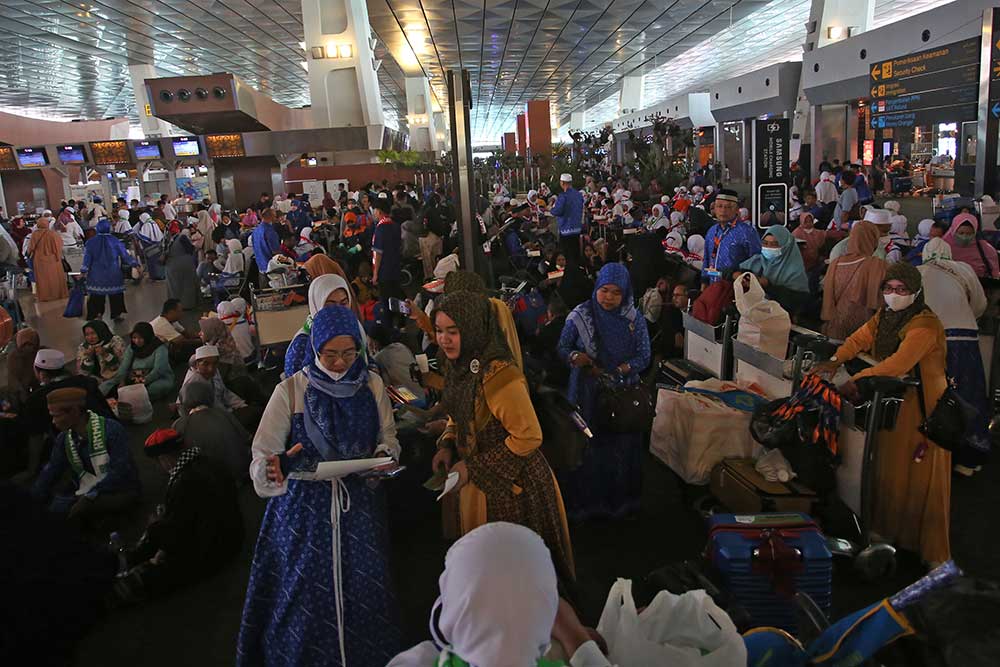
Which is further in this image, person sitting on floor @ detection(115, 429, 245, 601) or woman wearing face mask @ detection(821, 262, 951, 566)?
person sitting on floor @ detection(115, 429, 245, 601)

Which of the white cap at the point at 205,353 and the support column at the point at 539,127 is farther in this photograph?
the support column at the point at 539,127

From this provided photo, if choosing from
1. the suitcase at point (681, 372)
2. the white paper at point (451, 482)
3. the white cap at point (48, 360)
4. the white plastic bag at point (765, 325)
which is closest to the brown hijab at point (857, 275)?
the white plastic bag at point (765, 325)

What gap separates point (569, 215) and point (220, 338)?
5.37 m

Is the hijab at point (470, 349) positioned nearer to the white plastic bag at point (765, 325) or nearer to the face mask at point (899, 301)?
the face mask at point (899, 301)

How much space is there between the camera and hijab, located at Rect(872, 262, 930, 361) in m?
3.39

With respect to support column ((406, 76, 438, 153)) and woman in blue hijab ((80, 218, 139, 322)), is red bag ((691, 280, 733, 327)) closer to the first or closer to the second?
woman in blue hijab ((80, 218, 139, 322))

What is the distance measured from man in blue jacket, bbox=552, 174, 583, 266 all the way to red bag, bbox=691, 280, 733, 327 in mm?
4667

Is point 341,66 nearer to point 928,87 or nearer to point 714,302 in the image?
point 928,87

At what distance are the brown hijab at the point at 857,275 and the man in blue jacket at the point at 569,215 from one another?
16.4 ft

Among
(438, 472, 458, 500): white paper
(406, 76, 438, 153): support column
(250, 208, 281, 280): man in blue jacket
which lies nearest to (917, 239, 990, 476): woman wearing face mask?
(438, 472, 458, 500): white paper

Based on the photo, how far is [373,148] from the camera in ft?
68.9

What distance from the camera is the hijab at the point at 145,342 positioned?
6.83 meters

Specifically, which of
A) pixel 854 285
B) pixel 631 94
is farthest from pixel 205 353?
pixel 631 94

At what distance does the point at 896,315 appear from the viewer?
350 cm
